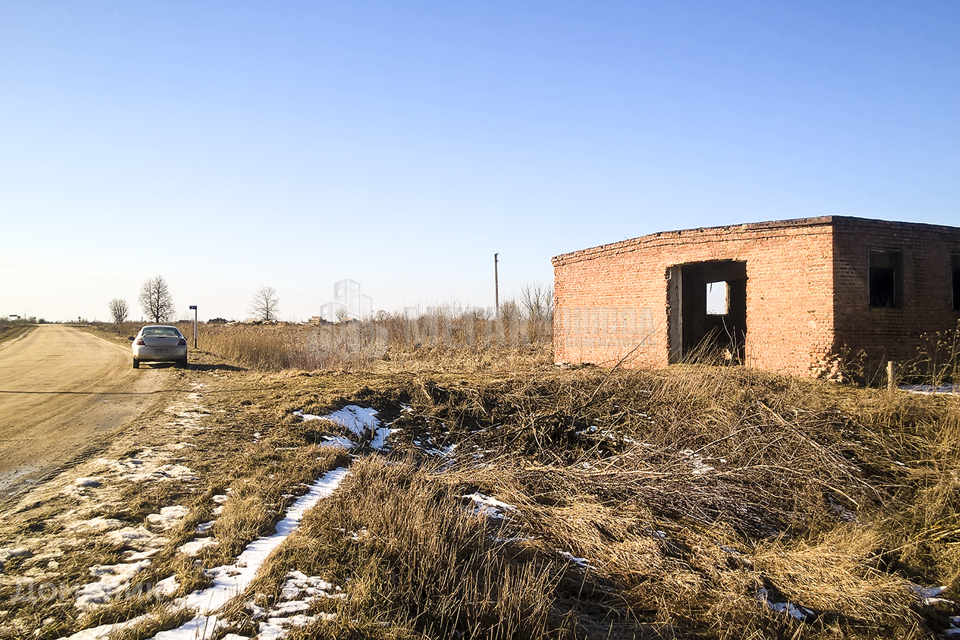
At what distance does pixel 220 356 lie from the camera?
21672 mm

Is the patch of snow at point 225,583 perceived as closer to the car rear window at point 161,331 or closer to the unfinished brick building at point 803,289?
the unfinished brick building at point 803,289

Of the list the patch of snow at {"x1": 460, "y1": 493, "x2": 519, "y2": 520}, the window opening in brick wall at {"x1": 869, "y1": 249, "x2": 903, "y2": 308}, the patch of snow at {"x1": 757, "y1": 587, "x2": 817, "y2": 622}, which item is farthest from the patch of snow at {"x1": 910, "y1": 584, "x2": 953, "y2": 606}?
the window opening in brick wall at {"x1": 869, "y1": 249, "x2": 903, "y2": 308}

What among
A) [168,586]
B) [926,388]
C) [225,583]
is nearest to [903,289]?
[926,388]

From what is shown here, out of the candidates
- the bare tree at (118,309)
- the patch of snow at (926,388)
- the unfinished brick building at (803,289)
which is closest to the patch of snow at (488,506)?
the unfinished brick building at (803,289)

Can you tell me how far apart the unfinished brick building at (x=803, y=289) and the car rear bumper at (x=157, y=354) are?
12.8m

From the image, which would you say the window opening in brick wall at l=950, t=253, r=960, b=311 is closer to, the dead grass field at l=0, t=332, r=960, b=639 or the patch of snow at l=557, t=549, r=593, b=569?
the dead grass field at l=0, t=332, r=960, b=639

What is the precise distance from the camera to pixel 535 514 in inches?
248

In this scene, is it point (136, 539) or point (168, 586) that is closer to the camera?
point (168, 586)

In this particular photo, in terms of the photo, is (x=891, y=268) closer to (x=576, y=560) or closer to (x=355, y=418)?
(x=576, y=560)

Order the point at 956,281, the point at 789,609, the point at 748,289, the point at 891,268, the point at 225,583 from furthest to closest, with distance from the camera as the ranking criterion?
the point at 956,281 → the point at 748,289 → the point at 891,268 → the point at 789,609 → the point at 225,583

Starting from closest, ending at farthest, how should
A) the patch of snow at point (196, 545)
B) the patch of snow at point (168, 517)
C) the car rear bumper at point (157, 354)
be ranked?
1. the patch of snow at point (196, 545)
2. the patch of snow at point (168, 517)
3. the car rear bumper at point (157, 354)

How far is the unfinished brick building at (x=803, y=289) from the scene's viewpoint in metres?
12.0

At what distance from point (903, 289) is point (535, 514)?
11.6m

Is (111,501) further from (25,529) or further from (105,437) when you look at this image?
(105,437)
